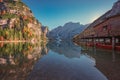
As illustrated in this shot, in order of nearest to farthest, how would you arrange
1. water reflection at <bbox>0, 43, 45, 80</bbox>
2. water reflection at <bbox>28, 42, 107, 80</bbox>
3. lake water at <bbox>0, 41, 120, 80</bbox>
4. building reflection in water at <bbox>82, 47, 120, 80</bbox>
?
water reflection at <bbox>28, 42, 107, 80</bbox>, lake water at <bbox>0, 41, 120, 80</bbox>, water reflection at <bbox>0, 43, 45, 80</bbox>, building reflection in water at <bbox>82, 47, 120, 80</bbox>

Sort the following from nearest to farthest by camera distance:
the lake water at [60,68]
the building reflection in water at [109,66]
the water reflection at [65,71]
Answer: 1. the water reflection at [65,71]
2. the lake water at [60,68]
3. the building reflection in water at [109,66]

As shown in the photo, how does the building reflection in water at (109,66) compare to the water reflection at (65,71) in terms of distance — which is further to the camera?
the building reflection in water at (109,66)

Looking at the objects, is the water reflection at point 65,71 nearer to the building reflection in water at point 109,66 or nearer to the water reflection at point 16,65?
the building reflection in water at point 109,66

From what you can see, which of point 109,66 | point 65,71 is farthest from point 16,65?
point 109,66

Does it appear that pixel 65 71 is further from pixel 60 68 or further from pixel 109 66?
pixel 109 66

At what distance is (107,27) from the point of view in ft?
224

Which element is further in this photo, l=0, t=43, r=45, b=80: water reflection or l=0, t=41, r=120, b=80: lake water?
l=0, t=43, r=45, b=80: water reflection

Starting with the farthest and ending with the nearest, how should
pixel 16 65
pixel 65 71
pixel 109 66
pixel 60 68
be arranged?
pixel 16 65 → pixel 109 66 → pixel 60 68 → pixel 65 71

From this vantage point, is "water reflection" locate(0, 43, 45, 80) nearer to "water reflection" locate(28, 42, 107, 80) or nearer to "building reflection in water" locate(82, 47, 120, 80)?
"water reflection" locate(28, 42, 107, 80)

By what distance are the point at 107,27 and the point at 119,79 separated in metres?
55.7

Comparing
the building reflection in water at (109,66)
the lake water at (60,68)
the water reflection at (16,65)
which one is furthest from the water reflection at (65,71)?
the water reflection at (16,65)

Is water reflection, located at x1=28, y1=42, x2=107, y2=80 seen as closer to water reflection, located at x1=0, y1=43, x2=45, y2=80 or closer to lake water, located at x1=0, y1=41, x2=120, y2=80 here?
lake water, located at x1=0, y1=41, x2=120, y2=80

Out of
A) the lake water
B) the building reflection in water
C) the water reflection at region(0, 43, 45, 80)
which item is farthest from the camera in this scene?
the building reflection in water

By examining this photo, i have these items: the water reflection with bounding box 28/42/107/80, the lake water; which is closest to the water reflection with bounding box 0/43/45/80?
the lake water
